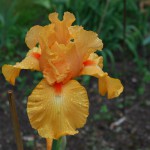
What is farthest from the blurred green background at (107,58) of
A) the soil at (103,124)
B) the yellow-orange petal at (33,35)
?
the yellow-orange petal at (33,35)

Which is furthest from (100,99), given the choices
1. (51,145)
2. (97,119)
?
(51,145)

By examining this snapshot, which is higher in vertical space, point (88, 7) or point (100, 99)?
point (88, 7)

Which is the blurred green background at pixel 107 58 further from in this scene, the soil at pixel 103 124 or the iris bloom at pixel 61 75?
the iris bloom at pixel 61 75

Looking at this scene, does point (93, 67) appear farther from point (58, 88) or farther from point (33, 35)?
point (33, 35)

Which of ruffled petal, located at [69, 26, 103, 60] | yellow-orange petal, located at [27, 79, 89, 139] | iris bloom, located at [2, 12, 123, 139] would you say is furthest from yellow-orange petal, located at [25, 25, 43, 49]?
yellow-orange petal, located at [27, 79, 89, 139]

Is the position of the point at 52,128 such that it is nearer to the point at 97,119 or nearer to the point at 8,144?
the point at 8,144

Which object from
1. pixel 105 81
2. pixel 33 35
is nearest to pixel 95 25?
pixel 33 35
